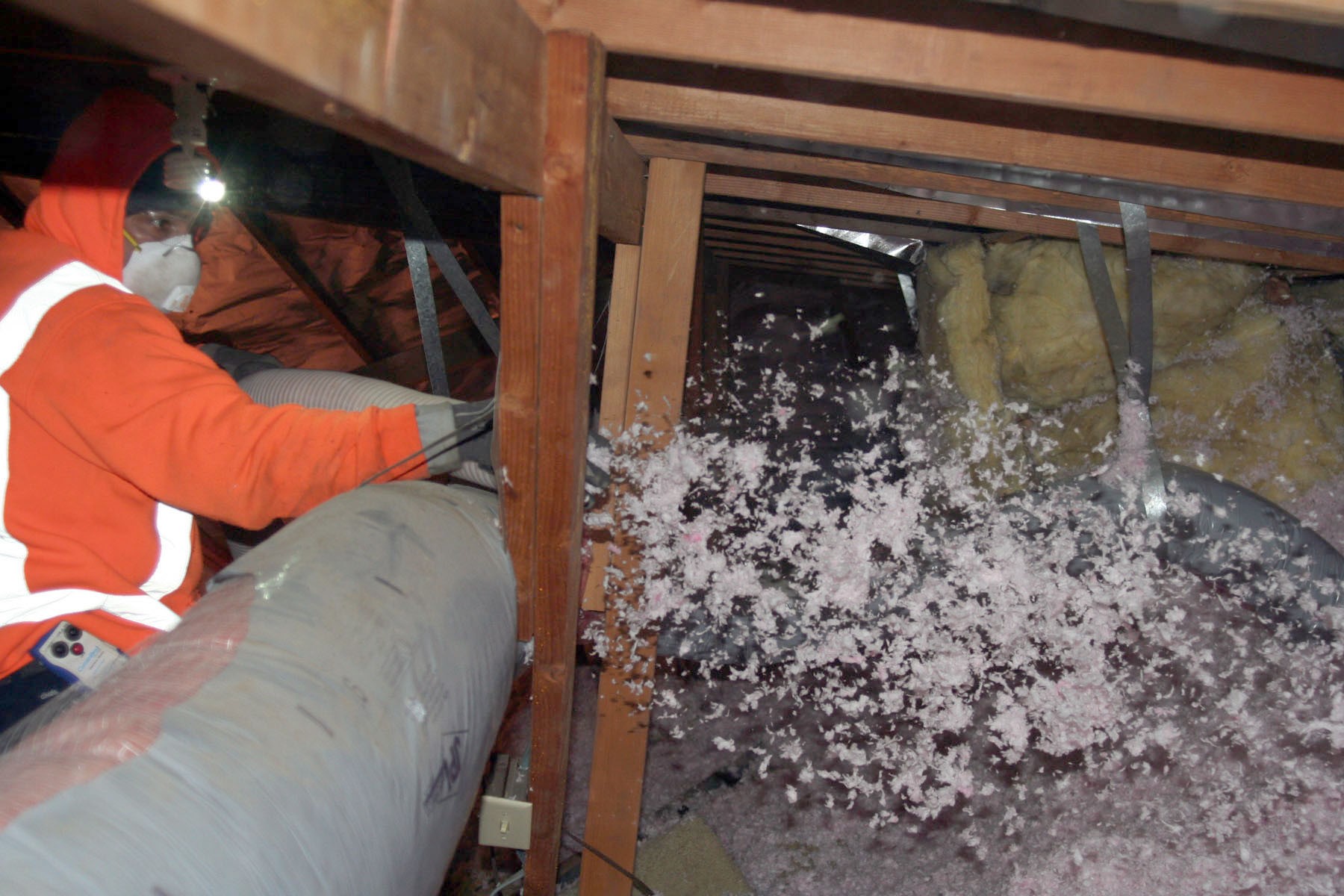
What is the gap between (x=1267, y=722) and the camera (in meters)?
1.74

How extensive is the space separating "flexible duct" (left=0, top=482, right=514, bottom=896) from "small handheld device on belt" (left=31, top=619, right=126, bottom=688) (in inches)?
13.6

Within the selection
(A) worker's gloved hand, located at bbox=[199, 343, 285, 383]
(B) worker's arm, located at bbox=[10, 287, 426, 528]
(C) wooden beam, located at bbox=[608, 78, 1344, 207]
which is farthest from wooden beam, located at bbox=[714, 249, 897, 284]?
(B) worker's arm, located at bbox=[10, 287, 426, 528]

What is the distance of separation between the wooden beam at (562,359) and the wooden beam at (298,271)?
5.62 feet

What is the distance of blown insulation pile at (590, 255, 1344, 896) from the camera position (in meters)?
1.68

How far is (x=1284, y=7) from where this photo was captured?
53cm

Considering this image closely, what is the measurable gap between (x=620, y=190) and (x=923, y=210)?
2.79 ft

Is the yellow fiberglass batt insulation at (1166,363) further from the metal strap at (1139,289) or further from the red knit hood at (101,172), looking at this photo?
the red knit hood at (101,172)

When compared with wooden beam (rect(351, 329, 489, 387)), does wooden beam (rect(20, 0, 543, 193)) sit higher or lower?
lower

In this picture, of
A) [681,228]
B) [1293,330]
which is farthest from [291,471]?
[1293,330]

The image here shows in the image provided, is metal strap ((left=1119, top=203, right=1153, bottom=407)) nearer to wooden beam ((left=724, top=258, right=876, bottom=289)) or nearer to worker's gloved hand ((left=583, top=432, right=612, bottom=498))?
worker's gloved hand ((left=583, top=432, right=612, bottom=498))

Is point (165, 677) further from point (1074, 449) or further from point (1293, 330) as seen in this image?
point (1293, 330)

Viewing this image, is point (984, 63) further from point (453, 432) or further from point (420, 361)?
point (420, 361)

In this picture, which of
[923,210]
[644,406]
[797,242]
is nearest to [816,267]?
[797,242]

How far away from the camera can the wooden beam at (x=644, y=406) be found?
57.9 inches
